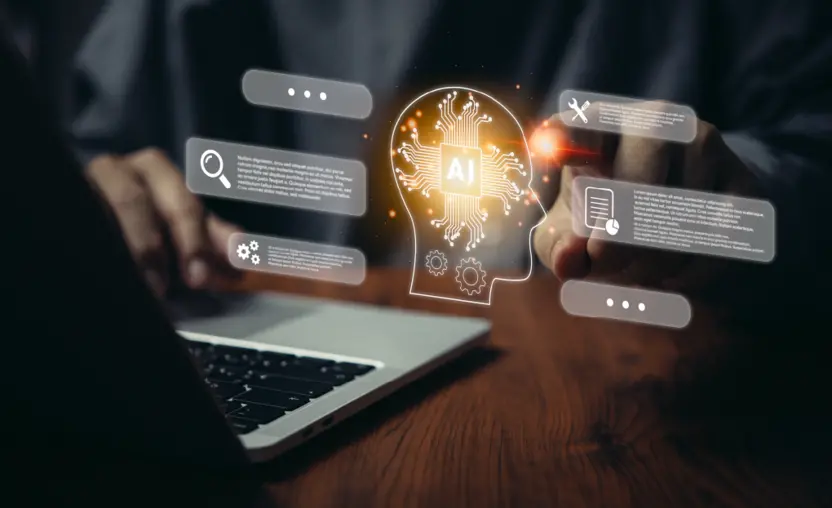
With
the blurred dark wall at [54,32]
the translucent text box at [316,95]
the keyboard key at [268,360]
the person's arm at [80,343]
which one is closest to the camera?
the person's arm at [80,343]

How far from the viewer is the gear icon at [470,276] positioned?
54 centimetres

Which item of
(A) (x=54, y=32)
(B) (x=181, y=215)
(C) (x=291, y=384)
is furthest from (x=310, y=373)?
(A) (x=54, y=32)

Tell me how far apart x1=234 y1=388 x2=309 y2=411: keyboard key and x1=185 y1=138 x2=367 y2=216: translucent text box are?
0.60 ft

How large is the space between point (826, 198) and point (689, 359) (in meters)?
0.13

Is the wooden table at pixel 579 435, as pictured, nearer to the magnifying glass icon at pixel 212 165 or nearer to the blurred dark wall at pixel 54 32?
the magnifying glass icon at pixel 212 165

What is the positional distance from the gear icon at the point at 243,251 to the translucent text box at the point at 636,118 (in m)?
0.25

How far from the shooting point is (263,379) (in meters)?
0.44

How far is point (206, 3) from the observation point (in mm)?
696

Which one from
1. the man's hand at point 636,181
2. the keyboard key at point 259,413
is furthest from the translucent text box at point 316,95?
the keyboard key at point 259,413

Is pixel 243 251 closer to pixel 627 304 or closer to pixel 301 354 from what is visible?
pixel 301 354

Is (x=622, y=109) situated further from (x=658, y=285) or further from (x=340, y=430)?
(x=340, y=430)

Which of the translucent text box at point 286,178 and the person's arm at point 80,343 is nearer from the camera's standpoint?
the person's arm at point 80,343

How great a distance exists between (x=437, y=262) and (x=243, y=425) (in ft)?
0.67

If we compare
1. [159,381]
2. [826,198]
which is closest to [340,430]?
[159,381]
